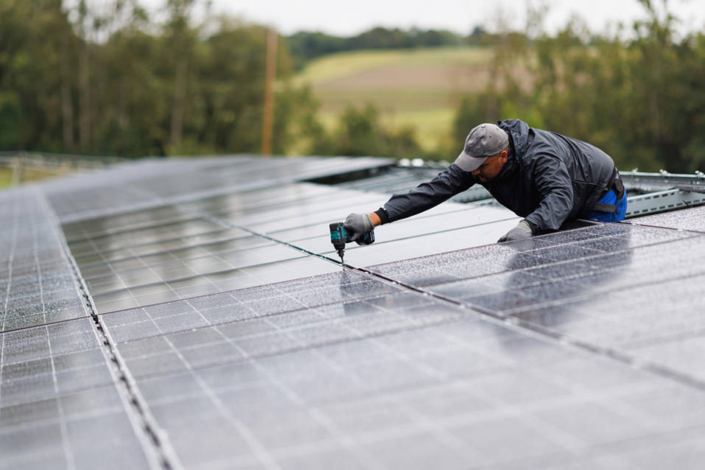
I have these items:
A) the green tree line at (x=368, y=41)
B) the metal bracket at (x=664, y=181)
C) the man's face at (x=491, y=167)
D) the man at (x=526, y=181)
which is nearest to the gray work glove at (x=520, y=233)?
the man at (x=526, y=181)

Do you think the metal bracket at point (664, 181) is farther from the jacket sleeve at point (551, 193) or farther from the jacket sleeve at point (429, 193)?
the jacket sleeve at point (429, 193)

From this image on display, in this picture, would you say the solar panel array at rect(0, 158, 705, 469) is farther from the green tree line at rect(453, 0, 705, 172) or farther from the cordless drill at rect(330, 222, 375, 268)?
the green tree line at rect(453, 0, 705, 172)

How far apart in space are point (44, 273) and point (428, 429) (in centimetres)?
634

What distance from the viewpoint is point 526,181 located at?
5.64m

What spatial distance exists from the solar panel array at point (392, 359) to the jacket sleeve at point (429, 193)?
358 millimetres

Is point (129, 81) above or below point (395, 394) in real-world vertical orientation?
above

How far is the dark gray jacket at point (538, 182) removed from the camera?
17.3 ft

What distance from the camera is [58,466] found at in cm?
255

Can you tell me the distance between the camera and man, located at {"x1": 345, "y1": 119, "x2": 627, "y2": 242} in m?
5.30

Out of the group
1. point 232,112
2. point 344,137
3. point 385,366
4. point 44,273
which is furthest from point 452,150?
point 385,366

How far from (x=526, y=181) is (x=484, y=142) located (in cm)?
55

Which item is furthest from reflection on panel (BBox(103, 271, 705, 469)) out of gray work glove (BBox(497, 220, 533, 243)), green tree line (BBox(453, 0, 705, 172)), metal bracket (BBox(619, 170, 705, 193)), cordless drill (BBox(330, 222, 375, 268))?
green tree line (BBox(453, 0, 705, 172))

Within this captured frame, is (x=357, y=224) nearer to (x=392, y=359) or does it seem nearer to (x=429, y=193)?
(x=429, y=193)

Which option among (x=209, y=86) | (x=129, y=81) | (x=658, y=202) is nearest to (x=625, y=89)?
(x=209, y=86)
